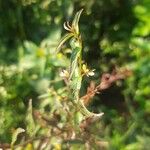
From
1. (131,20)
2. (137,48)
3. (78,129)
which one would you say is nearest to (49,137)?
(78,129)

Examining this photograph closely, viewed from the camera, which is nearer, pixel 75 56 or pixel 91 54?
pixel 75 56

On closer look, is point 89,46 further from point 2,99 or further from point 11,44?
point 2,99

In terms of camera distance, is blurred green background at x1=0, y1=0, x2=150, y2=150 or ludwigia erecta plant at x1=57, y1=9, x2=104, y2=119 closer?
ludwigia erecta plant at x1=57, y1=9, x2=104, y2=119

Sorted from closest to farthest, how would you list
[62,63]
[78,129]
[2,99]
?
[78,129] → [62,63] → [2,99]

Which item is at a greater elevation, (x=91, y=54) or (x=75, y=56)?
(x=91, y=54)

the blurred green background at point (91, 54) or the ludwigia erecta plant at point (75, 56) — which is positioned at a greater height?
the blurred green background at point (91, 54)

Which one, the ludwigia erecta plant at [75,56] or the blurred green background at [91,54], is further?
the blurred green background at [91,54]

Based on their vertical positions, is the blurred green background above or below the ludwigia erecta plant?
above

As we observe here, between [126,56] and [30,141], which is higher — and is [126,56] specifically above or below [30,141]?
above
